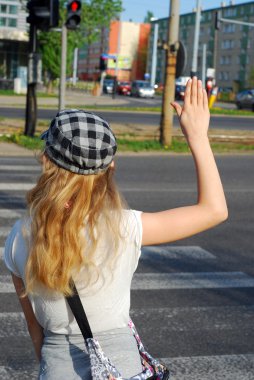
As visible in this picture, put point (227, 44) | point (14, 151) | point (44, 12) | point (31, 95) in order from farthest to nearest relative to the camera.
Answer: point (227, 44) → point (31, 95) → point (44, 12) → point (14, 151)

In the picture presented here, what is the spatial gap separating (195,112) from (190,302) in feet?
13.3

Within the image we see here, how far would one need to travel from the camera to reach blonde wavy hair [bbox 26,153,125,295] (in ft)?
7.63

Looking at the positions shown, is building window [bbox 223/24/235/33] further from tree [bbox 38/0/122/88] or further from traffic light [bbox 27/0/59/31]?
traffic light [bbox 27/0/59/31]

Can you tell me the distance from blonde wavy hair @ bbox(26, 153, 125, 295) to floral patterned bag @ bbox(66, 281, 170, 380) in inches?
2.0

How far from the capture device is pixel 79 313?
2.33 metres

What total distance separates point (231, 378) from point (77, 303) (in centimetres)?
262

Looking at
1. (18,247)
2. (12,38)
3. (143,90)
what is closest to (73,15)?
(18,247)

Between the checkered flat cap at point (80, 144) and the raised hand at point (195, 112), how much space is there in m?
0.26

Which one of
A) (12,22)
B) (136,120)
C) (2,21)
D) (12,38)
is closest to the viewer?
(136,120)

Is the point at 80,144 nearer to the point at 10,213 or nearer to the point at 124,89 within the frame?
the point at 10,213

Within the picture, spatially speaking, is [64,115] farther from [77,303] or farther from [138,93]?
[138,93]

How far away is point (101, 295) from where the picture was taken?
2.39m

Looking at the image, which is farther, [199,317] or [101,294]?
[199,317]

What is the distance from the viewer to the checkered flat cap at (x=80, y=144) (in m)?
2.33
